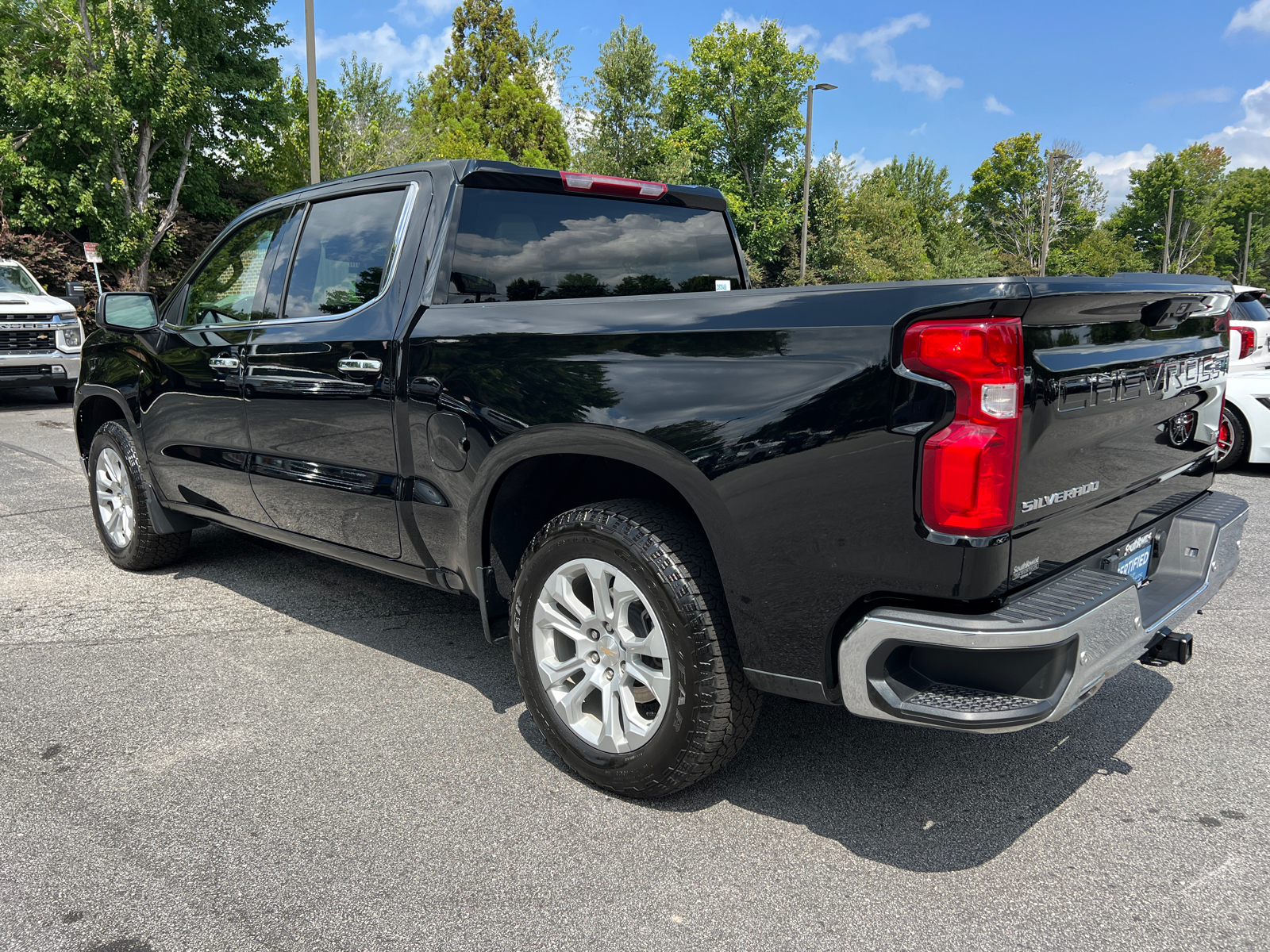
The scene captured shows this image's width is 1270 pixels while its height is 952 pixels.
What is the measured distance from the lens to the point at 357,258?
11.7ft

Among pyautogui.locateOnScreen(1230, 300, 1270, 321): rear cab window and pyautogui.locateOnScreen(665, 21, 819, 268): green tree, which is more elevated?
pyautogui.locateOnScreen(665, 21, 819, 268): green tree

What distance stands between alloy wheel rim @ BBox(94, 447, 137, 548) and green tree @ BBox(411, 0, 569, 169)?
39.0m

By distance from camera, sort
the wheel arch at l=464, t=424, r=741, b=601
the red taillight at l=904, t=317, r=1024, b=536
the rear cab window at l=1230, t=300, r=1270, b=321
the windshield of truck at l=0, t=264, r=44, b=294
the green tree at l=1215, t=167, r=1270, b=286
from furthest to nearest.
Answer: the green tree at l=1215, t=167, r=1270, b=286
the windshield of truck at l=0, t=264, r=44, b=294
the rear cab window at l=1230, t=300, r=1270, b=321
the wheel arch at l=464, t=424, r=741, b=601
the red taillight at l=904, t=317, r=1024, b=536

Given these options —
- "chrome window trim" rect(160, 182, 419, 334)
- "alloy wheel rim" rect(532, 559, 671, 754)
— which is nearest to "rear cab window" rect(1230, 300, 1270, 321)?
"chrome window trim" rect(160, 182, 419, 334)

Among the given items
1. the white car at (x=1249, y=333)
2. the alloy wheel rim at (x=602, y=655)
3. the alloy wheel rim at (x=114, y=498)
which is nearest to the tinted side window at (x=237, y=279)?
the alloy wheel rim at (x=114, y=498)

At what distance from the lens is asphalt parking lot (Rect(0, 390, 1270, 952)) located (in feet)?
7.28

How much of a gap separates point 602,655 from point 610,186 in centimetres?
194

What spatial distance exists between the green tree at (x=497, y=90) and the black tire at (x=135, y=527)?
39.0m

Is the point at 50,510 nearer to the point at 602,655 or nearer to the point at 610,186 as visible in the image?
the point at 610,186

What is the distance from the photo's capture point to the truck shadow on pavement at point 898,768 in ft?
8.57

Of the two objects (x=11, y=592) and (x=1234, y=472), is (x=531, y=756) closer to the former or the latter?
(x=11, y=592)

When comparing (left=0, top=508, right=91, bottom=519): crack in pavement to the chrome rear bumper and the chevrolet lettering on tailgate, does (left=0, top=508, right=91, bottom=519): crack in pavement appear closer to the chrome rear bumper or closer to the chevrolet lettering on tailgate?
the chrome rear bumper

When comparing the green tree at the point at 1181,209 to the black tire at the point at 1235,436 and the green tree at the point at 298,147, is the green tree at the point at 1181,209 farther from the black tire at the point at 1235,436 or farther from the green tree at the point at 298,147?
the black tire at the point at 1235,436

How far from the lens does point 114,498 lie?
5.20 metres
